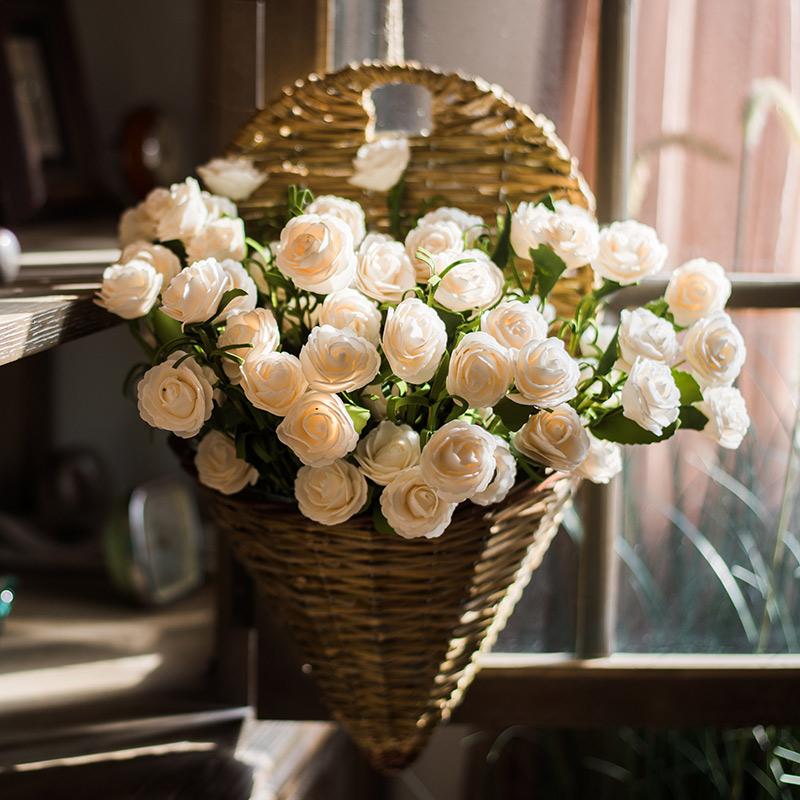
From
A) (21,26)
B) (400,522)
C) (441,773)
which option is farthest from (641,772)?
(21,26)

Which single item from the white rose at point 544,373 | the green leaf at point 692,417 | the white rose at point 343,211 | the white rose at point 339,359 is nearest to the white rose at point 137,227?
the white rose at point 343,211

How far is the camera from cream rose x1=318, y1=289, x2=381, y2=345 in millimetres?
730

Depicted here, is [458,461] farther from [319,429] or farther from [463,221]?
[463,221]

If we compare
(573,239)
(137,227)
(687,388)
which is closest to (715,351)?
(687,388)

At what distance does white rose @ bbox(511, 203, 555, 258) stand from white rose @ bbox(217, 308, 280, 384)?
223mm

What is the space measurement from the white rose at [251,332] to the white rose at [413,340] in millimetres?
88

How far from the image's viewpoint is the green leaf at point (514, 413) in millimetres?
727

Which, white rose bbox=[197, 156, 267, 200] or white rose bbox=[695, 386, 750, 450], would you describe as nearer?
white rose bbox=[695, 386, 750, 450]

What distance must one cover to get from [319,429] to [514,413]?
142mm

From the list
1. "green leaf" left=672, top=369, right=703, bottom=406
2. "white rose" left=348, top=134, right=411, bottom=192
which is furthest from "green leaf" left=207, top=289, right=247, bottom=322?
"green leaf" left=672, top=369, right=703, bottom=406

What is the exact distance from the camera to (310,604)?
0.84m

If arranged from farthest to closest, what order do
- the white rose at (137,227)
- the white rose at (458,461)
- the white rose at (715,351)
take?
the white rose at (137,227), the white rose at (715,351), the white rose at (458,461)

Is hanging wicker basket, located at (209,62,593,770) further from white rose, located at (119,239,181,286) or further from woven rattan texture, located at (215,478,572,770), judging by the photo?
white rose, located at (119,239,181,286)

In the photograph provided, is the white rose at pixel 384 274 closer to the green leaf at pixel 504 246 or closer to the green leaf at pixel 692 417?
the green leaf at pixel 504 246
